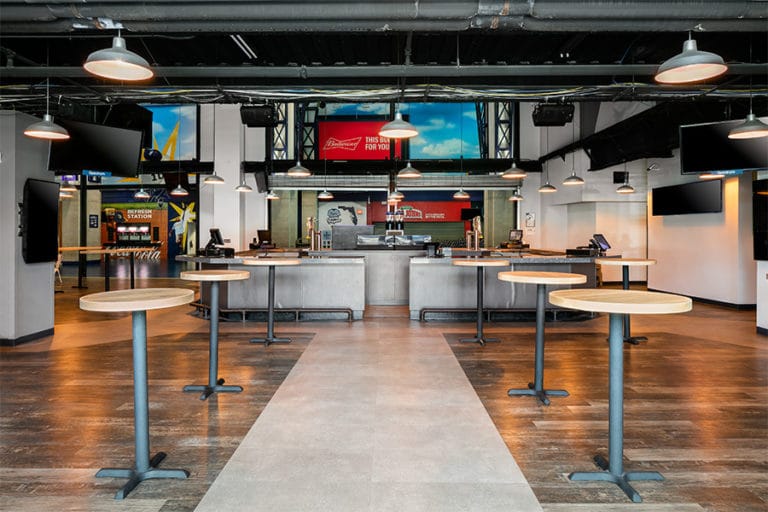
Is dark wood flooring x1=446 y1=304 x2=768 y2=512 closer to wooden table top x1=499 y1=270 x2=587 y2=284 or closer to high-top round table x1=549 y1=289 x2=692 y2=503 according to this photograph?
high-top round table x1=549 y1=289 x2=692 y2=503

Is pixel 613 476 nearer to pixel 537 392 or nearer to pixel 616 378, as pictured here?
pixel 616 378

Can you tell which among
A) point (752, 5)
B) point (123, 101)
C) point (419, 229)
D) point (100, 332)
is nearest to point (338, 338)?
point (100, 332)

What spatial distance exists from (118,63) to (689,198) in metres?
9.60

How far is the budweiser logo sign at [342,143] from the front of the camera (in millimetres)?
14047

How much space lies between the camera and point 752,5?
11.0ft

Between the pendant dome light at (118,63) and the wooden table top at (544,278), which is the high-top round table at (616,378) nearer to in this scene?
the wooden table top at (544,278)

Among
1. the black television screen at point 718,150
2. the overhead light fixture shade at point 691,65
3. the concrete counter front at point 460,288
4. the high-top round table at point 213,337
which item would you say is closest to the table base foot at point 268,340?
the high-top round table at point 213,337

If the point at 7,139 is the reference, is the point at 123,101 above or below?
above

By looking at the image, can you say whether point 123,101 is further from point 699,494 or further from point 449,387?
point 699,494

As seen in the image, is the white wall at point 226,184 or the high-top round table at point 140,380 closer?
the high-top round table at point 140,380

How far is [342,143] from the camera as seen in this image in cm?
1409

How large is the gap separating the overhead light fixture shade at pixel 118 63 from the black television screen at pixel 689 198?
9.18 metres

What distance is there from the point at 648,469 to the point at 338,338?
3.63 meters

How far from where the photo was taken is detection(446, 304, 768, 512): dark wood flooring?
6.98ft
